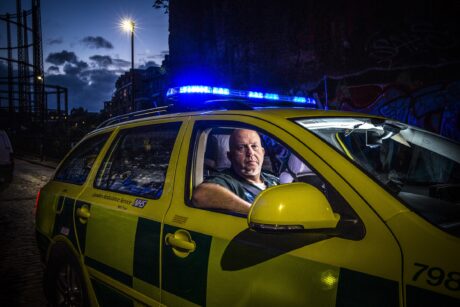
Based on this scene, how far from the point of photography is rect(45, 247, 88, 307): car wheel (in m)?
2.88

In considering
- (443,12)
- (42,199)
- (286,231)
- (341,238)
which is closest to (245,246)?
(286,231)

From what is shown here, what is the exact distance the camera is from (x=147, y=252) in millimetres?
2207

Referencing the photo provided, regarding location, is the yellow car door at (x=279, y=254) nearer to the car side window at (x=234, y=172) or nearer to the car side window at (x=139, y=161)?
the car side window at (x=234, y=172)

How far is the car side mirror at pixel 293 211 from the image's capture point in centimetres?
143

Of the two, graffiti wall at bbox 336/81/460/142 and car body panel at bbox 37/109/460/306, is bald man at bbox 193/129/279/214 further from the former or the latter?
graffiti wall at bbox 336/81/460/142

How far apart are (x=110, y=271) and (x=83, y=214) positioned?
526mm

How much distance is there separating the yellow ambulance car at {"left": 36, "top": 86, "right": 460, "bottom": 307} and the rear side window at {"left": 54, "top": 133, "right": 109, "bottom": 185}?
0.05 ft

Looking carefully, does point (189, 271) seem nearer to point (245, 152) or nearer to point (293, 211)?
point (293, 211)

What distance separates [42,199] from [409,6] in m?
10.7

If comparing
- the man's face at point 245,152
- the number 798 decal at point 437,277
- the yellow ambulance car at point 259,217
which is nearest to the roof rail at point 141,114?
the yellow ambulance car at point 259,217

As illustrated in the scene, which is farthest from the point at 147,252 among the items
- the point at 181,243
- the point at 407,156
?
the point at 407,156

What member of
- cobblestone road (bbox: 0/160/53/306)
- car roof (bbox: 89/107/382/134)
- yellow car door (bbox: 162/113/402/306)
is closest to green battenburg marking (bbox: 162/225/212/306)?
yellow car door (bbox: 162/113/402/306)

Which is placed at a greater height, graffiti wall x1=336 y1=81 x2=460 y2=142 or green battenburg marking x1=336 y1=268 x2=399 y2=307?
graffiti wall x1=336 y1=81 x2=460 y2=142

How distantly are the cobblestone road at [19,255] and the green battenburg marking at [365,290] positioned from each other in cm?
348
